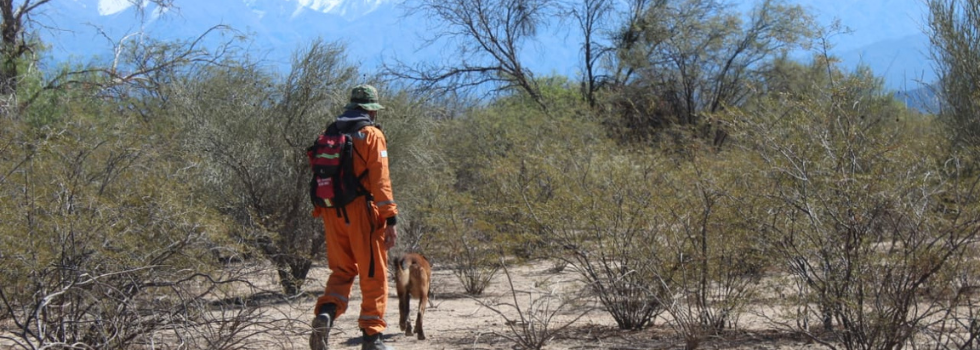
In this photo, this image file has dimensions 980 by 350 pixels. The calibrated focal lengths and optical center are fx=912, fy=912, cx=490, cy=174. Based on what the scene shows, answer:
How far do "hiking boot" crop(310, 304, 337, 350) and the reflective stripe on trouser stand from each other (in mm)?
42

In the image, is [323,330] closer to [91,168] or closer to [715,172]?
[91,168]

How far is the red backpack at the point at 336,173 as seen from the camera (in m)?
5.75

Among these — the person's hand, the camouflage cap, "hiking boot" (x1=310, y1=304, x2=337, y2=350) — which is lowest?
"hiking boot" (x1=310, y1=304, x2=337, y2=350)

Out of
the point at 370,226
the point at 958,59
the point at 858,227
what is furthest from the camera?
the point at 958,59

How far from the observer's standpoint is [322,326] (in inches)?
224

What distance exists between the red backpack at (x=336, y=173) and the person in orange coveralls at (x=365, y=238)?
43 mm

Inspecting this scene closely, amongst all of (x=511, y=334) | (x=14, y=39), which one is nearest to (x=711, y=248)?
(x=511, y=334)

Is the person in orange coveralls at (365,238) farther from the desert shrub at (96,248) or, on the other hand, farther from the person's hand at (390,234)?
the desert shrub at (96,248)

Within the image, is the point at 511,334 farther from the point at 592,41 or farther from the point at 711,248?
the point at 592,41

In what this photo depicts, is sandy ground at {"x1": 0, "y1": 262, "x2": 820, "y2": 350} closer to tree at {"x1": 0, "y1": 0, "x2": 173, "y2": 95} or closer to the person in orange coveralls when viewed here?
the person in orange coveralls

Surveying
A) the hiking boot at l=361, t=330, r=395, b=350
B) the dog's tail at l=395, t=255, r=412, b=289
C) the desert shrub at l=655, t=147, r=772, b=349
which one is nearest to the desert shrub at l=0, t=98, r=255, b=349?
the hiking boot at l=361, t=330, r=395, b=350

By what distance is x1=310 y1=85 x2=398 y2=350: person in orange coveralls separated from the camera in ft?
18.7

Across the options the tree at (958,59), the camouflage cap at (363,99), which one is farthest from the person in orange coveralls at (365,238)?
the tree at (958,59)

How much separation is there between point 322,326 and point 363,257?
495 mm
